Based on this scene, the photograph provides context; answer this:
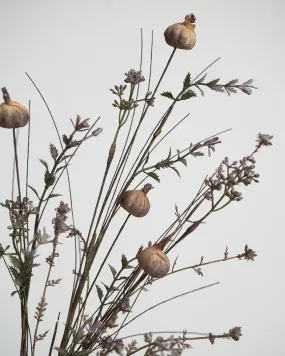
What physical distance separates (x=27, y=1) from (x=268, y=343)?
0.84m

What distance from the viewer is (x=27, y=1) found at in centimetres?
111

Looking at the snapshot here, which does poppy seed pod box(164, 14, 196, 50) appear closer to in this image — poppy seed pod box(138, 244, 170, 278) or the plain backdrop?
poppy seed pod box(138, 244, 170, 278)

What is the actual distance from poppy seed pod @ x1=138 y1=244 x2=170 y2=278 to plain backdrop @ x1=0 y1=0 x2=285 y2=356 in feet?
1.95

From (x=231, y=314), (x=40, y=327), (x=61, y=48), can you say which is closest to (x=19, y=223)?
(x=40, y=327)

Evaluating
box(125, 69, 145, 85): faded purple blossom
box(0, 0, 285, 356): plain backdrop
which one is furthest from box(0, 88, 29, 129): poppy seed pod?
box(0, 0, 285, 356): plain backdrop

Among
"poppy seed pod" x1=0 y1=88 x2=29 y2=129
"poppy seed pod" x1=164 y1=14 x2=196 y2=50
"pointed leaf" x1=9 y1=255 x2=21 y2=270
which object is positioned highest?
"poppy seed pod" x1=164 y1=14 x2=196 y2=50

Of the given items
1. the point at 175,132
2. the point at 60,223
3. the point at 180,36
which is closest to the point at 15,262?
the point at 60,223

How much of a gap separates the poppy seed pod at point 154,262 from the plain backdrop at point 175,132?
593mm

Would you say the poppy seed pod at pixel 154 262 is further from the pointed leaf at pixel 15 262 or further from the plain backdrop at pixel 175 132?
the plain backdrop at pixel 175 132

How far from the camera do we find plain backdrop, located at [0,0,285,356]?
38.0 inches

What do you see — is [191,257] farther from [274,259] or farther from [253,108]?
[253,108]

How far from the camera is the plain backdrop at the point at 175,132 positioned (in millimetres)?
964

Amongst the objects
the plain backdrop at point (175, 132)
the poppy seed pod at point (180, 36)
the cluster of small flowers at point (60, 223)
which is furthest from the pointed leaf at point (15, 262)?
the plain backdrop at point (175, 132)

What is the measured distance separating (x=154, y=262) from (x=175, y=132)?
0.77 metres
